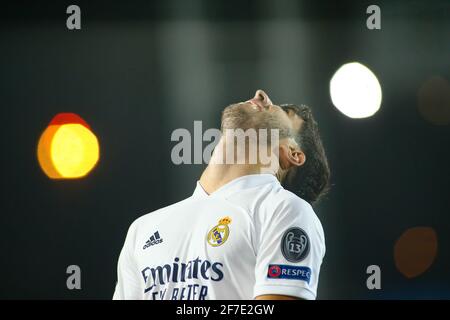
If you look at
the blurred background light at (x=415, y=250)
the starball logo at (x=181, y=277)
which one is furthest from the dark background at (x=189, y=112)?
the starball logo at (x=181, y=277)

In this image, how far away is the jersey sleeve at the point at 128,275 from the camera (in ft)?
8.80

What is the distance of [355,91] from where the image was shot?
121 inches

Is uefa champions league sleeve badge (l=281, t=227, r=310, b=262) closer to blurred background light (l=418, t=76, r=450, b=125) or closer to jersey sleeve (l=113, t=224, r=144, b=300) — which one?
jersey sleeve (l=113, t=224, r=144, b=300)

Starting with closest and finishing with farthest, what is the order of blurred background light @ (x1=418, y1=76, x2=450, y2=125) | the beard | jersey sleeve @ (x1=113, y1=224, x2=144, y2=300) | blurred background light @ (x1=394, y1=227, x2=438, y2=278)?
jersey sleeve @ (x1=113, y1=224, x2=144, y2=300) < the beard < blurred background light @ (x1=394, y1=227, x2=438, y2=278) < blurred background light @ (x1=418, y1=76, x2=450, y2=125)

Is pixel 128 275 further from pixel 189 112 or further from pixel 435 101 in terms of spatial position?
pixel 435 101

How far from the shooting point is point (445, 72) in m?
3.10

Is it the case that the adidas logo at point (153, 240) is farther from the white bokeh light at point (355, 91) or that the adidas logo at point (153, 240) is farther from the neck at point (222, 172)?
the white bokeh light at point (355, 91)

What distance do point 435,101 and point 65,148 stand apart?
1791mm

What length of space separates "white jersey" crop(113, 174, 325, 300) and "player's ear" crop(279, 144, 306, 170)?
0.16 meters

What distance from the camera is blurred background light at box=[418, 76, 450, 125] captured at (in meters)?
3.10

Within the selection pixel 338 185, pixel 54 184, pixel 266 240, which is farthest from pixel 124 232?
pixel 338 185

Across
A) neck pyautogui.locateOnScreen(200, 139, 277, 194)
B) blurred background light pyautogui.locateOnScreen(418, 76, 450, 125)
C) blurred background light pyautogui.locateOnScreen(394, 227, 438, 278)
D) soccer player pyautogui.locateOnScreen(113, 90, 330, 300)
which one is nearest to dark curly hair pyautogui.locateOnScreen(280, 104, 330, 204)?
soccer player pyautogui.locateOnScreen(113, 90, 330, 300)

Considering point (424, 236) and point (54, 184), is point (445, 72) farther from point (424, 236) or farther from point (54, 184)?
point (54, 184)

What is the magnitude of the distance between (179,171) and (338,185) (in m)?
0.75
